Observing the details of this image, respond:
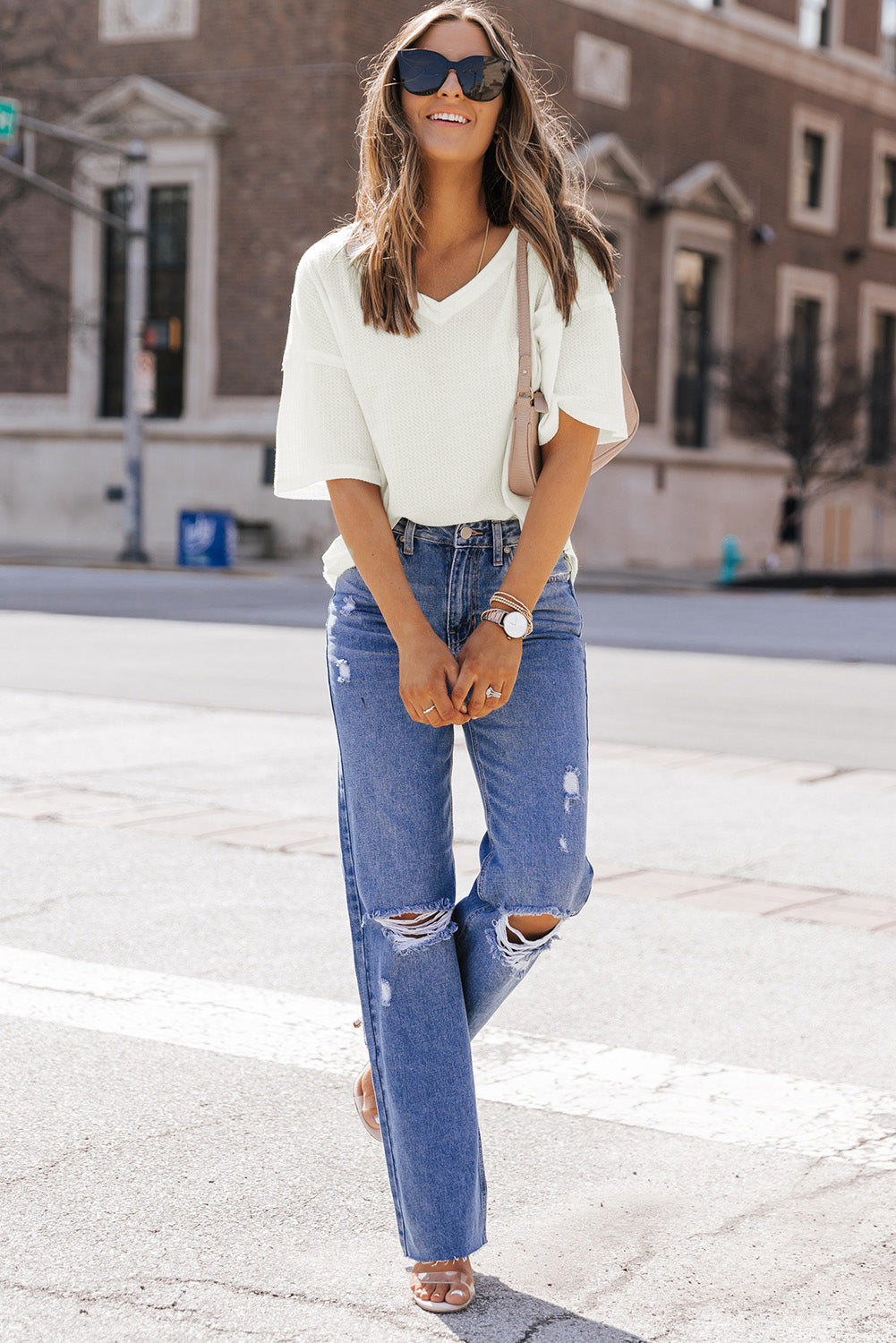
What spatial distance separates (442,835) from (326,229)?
28506 millimetres

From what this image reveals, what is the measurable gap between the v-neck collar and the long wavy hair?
0.03 metres

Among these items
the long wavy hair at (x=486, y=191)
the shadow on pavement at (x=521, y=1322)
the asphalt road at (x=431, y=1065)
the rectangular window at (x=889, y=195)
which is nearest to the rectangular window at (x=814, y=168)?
the rectangular window at (x=889, y=195)

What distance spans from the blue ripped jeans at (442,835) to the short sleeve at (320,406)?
0.14 meters

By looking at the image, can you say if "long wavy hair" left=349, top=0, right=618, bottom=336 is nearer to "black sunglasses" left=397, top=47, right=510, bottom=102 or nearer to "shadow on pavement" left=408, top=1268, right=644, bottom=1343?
"black sunglasses" left=397, top=47, right=510, bottom=102

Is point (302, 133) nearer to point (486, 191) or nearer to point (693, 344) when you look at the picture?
point (693, 344)

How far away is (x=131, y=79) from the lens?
1276 inches

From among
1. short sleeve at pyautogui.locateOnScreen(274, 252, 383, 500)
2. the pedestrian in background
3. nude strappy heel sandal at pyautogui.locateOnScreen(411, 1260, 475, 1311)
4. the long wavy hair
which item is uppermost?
the pedestrian in background

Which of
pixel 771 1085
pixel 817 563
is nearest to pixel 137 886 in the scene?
pixel 771 1085

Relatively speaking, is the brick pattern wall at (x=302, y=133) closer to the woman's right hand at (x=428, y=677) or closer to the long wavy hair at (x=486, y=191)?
the long wavy hair at (x=486, y=191)

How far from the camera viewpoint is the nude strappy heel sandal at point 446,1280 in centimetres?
302

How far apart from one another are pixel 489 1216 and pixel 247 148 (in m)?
30.3

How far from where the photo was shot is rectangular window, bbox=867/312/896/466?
38281 millimetres

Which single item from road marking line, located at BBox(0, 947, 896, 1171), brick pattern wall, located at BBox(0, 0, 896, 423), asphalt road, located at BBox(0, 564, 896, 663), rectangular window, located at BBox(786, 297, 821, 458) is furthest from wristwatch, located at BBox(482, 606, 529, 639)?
rectangular window, located at BBox(786, 297, 821, 458)

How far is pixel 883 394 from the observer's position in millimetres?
39375
